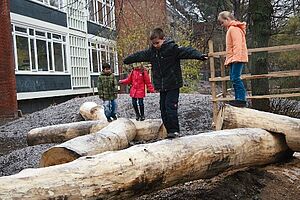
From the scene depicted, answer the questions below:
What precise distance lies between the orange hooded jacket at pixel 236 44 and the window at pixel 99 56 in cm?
2219

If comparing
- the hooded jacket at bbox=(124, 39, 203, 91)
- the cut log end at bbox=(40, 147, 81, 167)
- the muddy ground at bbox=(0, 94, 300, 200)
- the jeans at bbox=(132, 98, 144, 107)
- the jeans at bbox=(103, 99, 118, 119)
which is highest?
the hooded jacket at bbox=(124, 39, 203, 91)

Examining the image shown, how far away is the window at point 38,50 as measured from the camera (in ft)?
69.1

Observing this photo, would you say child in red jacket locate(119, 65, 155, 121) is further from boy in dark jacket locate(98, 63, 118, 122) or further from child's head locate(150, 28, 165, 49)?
child's head locate(150, 28, 165, 49)

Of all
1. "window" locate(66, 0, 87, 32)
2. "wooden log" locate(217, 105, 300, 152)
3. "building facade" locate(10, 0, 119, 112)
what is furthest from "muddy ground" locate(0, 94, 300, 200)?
"window" locate(66, 0, 87, 32)

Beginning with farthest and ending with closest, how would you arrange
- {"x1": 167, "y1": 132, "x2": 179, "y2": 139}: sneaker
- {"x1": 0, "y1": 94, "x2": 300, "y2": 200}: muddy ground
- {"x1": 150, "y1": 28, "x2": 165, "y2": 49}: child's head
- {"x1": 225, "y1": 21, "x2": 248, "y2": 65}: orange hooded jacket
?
{"x1": 225, "y1": 21, "x2": 248, "y2": 65}: orange hooded jacket < {"x1": 150, "y1": 28, "x2": 165, "y2": 49}: child's head < {"x1": 167, "y1": 132, "x2": 179, "y2": 139}: sneaker < {"x1": 0, "y1": 94, "x2": 300, "y2": 200}: muddy ground

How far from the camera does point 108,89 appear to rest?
1164 centimetres

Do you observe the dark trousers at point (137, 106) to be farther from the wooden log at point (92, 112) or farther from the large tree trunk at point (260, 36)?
the large tree trunk at point (260, 36)

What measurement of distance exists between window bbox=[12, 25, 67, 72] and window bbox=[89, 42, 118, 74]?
5.25 m

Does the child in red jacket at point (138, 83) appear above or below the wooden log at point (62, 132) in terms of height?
above

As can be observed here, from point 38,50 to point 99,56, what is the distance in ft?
34.7

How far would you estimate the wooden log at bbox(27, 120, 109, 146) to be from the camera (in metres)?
10.7

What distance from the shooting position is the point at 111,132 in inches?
326

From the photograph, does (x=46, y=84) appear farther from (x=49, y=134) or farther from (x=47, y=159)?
(x=47, y=159)

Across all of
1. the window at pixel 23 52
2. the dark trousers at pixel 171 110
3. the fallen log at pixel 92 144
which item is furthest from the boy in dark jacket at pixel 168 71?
the window at pixel 23 52
